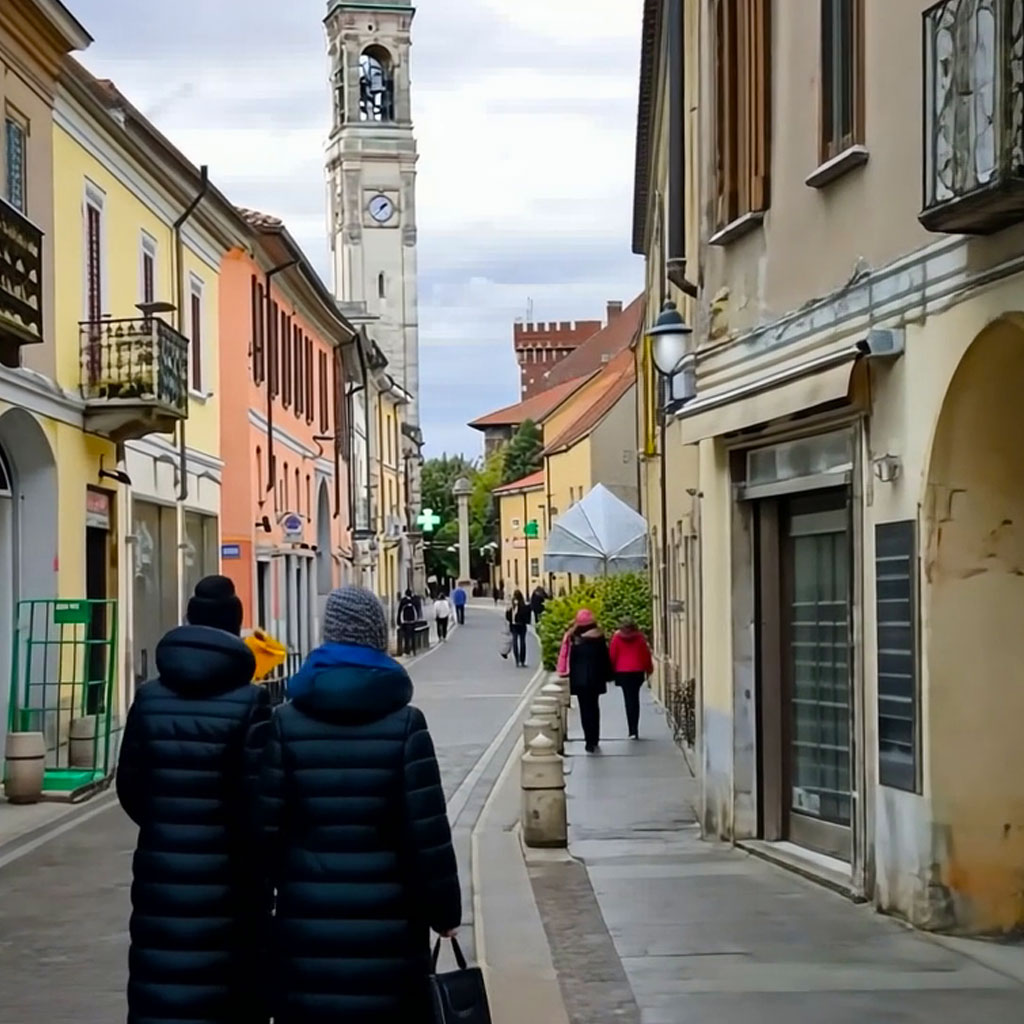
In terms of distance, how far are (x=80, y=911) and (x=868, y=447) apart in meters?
5.54

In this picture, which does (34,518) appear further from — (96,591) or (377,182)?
(377,182)

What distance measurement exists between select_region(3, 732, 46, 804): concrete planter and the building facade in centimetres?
7696

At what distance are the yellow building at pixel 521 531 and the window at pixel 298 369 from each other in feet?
125

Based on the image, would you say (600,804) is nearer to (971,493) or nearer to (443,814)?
(971,493)

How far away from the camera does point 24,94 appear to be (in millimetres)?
18125

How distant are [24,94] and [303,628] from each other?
24540 millimetres

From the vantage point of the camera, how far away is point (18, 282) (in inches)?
626

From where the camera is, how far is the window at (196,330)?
27125 millimetres

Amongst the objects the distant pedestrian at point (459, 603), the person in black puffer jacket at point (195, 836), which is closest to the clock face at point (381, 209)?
the distant pedestrian at point (459, 603)

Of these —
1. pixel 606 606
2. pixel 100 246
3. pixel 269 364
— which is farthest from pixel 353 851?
pixel 269 364

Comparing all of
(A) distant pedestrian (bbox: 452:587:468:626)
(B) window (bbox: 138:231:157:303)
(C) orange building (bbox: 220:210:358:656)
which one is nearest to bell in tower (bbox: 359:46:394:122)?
(A) distant pedestrian (bbox: 452:587:468:626)

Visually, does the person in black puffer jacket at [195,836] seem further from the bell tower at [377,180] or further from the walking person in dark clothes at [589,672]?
the bell tower at [377,180]

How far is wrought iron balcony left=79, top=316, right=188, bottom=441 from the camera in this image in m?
20.7

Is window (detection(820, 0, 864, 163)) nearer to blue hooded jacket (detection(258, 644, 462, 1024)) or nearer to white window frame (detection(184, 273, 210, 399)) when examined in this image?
blue hooded jacket (detection(258, 644, 462, 1024))
